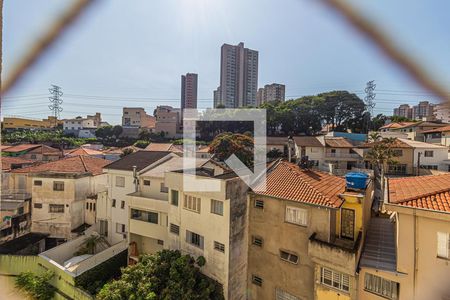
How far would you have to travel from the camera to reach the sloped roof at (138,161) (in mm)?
14414

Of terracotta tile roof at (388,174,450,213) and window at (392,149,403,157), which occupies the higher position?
window at (392,149,403,157)

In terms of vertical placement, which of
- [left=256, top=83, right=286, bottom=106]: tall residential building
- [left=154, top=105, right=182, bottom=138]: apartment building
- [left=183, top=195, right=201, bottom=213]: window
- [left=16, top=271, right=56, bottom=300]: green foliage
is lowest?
[left=16, top=271, right=56, bottom=300]: green foliage

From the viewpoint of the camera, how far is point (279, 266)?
9062 mm

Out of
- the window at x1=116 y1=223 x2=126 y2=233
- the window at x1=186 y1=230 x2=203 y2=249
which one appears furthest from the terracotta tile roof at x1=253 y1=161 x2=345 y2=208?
the window at x1=116 y1=223 x2=126 y2=233

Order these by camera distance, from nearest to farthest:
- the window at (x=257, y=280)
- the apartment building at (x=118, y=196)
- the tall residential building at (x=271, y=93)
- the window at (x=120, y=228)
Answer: the window at (x=257, y=280) < the apartment building at (x=118, y=196) < the window at (x=120, y=228) < the tall residential building at (x=271, y=93)

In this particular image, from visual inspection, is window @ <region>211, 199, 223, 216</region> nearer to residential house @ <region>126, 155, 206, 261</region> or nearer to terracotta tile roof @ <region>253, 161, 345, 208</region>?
terracotta tile roof @ <region>253, 161, 345, 208</region>

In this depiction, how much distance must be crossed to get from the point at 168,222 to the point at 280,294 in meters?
5.52

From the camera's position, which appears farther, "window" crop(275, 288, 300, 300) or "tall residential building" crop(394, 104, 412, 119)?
"tall residential building" crop(394, 104, 412, 119)

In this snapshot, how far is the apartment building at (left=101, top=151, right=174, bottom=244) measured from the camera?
13898mm

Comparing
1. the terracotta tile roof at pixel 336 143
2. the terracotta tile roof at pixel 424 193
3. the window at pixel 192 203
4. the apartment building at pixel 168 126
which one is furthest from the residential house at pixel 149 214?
the apartment building at pixel 168 126

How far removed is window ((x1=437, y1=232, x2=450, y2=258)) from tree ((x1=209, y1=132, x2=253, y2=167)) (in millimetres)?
19253

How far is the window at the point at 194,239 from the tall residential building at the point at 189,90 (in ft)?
211

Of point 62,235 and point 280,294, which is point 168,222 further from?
point 62,235

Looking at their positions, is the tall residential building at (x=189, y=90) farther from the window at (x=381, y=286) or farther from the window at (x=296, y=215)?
the window at (x=381, y=286)
